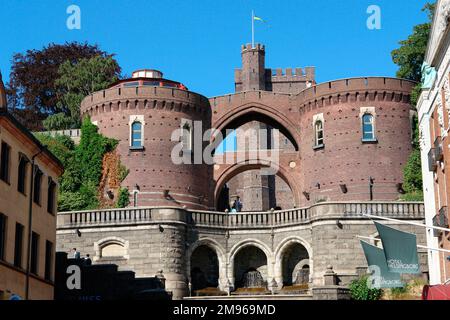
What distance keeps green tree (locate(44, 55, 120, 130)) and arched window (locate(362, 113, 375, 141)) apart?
2357 cm

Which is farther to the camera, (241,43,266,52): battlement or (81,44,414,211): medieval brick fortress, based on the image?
(241,43,266,52): battlement

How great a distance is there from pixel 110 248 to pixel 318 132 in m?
18.5

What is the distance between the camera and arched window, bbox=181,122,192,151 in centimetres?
5912

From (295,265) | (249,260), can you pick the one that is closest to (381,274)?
(295,265)

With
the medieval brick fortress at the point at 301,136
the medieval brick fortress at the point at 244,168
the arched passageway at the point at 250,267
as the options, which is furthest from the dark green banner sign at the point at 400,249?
the medieval brick fortress at the point at 301,136

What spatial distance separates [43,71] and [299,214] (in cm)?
3491

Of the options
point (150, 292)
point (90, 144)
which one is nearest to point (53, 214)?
point (150, 292)

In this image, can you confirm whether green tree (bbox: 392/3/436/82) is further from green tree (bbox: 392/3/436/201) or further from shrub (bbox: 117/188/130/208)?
shrub (bbox: 117/188/130/208)

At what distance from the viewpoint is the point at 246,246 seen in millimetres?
49031

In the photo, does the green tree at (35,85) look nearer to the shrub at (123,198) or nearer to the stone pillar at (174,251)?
the shrub at (123,198)

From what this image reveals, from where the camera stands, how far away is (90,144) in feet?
193

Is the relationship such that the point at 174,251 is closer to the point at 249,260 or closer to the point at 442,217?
the point at 249,260

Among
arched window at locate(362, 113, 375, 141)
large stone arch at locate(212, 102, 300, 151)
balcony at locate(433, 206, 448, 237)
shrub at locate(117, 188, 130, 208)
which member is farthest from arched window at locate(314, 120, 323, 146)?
balcony at locate(433, 206, 448, 237)

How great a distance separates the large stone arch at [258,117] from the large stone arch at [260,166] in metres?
1.93
